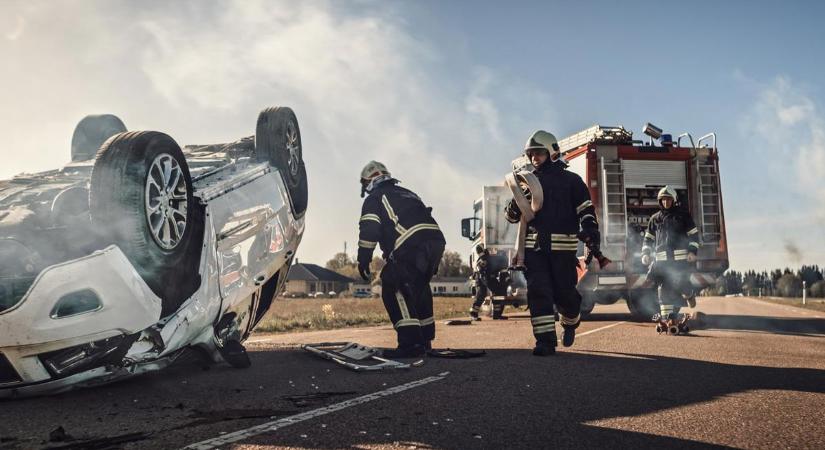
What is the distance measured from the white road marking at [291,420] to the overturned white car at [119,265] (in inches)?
41.0

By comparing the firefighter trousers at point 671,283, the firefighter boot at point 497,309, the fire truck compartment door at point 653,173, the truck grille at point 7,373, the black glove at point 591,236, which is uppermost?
the fire truck compartment door at point 653,173

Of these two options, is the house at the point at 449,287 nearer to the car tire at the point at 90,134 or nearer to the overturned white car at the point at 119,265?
the car tire at the point at 90,134

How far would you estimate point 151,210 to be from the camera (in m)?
3.57

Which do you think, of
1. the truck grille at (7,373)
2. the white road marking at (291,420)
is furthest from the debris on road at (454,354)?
the truck grille at (7,373)

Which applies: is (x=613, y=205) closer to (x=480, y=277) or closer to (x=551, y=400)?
(x=480, y=277)

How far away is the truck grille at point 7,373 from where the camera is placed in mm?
3209

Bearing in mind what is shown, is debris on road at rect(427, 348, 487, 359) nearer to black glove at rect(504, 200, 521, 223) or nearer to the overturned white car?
black glove at rect(504, 200, 521, 223)

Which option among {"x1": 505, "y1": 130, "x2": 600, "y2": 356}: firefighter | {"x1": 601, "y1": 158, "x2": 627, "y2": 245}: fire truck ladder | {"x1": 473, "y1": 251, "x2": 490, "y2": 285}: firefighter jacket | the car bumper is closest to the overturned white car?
the car bumper

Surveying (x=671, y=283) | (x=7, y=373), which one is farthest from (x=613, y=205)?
(x=7, y=373)

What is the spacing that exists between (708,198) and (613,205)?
1.88 m

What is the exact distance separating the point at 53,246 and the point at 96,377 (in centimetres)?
74

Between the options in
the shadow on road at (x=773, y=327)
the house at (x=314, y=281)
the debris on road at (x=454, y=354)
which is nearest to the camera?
the debris on road at (x=454, y=354)

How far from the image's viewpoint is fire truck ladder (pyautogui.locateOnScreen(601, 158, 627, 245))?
1134cm

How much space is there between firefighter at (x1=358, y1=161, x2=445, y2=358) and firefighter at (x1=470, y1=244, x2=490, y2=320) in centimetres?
789
